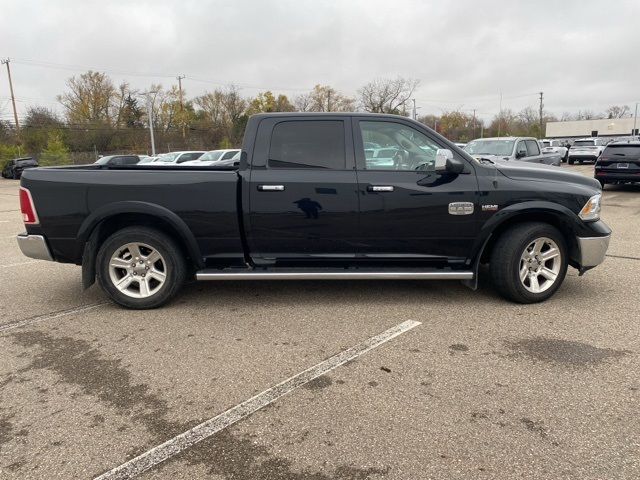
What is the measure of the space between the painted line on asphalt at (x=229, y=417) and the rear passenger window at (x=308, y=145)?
5.81 feet

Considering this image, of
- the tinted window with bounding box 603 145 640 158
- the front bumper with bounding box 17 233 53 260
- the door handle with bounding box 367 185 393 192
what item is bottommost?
the front bumper with bounding box 17 233 53 260

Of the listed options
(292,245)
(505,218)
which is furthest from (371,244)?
(505,218)

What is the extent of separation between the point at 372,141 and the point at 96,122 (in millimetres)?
62069

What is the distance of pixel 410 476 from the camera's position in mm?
2416

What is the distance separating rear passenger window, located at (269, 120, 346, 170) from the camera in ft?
15.6

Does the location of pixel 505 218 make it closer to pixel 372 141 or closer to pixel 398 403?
pixel 372 141

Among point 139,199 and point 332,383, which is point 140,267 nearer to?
point 139,199

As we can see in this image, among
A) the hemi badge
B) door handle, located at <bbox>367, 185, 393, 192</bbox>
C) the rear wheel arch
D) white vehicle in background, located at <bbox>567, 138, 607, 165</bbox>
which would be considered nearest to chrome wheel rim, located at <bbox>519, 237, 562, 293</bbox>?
the hemi badge

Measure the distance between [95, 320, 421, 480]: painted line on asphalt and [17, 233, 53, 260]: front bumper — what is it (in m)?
2.94

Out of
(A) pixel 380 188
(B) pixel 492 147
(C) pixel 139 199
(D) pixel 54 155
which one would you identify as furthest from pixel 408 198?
(D) pixel 54 155

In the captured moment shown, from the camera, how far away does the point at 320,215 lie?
15.4 feet

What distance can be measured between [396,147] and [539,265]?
6.06 ft

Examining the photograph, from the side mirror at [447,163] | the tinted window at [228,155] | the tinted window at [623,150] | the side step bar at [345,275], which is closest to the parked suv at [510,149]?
the tinted window at [623,150]

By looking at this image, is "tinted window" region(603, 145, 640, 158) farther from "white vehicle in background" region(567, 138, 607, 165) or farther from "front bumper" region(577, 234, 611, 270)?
"white vehicle in background" region(567, 138, 607, 165)
